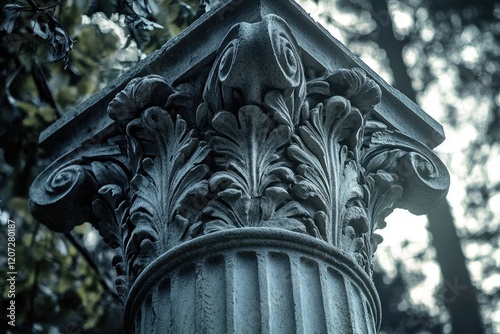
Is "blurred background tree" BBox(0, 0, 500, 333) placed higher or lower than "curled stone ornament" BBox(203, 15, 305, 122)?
higher

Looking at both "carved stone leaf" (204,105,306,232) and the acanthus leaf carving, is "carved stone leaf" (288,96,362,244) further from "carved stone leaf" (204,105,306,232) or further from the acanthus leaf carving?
the acanthus leaf carving

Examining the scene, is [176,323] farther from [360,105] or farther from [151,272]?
[360,105]

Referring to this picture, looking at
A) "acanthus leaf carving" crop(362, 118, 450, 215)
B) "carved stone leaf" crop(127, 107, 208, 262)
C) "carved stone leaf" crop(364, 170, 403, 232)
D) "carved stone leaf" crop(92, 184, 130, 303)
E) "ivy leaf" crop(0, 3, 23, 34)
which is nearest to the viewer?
"carved stone leaf" crop(127, 107, 208, 262)

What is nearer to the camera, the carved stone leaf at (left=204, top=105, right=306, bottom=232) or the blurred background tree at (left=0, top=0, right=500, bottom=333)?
the carved stone leaf at (left=204, top=105, right=306, bottom=232)

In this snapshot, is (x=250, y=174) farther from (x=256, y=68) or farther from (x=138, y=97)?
(x=138, y=97)

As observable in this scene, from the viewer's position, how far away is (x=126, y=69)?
6.53 metres

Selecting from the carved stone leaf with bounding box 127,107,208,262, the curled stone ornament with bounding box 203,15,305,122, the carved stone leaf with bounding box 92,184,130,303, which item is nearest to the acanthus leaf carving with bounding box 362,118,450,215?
the curled stone ornament with bounding box 203,15,305,122

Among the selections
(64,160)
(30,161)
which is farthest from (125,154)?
(30,161)

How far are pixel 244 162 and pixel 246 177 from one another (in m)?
0.08

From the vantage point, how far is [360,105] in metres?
3.88

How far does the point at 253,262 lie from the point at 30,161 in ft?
11.9

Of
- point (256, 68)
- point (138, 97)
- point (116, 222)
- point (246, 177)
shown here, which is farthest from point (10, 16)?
point (246, 177)

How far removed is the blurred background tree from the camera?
5.85m

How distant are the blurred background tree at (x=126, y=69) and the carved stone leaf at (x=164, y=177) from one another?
0.76 m
